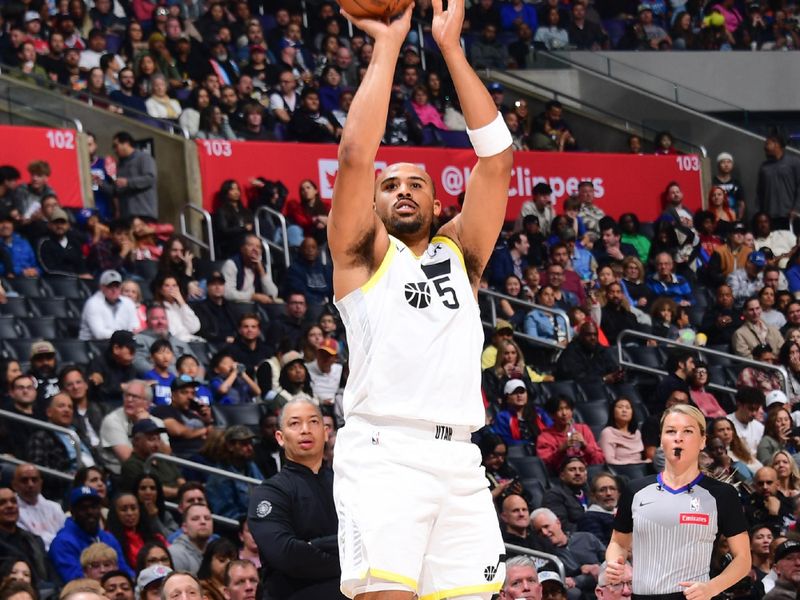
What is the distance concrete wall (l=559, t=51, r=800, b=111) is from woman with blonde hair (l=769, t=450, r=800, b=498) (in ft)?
32.1

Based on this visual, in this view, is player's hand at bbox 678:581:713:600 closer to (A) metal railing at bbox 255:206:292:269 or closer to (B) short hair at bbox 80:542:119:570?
(B) short hair at bbox 80:542:119:570

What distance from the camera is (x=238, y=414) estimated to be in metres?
11.2

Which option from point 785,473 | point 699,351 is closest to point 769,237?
point 699,351

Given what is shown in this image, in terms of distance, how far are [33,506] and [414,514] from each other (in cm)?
545

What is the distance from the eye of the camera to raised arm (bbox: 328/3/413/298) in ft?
14.6

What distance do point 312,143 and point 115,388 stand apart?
5394mm

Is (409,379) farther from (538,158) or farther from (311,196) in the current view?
(538,158)

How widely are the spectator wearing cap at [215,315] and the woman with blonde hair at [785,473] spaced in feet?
15.0

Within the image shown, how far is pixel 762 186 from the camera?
60.5ft

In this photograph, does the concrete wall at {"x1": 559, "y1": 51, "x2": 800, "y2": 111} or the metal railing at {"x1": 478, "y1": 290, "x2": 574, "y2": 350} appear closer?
the metal railing at {"x1": 478, "y1": 290, "x2": 574, "y2": 350}

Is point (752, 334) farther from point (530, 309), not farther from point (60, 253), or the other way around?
point (60, 253)

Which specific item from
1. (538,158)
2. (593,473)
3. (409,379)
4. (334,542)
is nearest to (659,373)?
(593,473)

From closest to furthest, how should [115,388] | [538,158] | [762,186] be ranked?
[115,388] < [538,158] < [762,186]

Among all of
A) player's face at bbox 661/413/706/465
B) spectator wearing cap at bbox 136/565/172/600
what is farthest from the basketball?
spectator wearing cap at bbox 136/565/172/600
